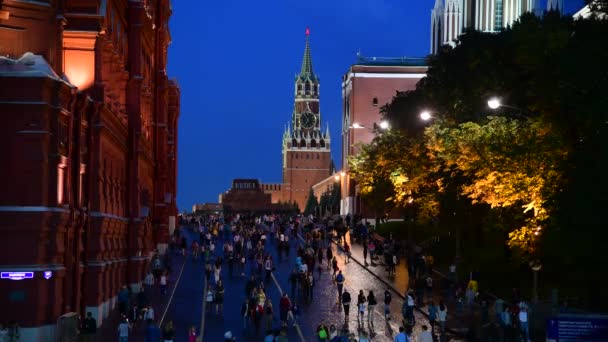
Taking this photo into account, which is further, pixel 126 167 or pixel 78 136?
pixel 126 167

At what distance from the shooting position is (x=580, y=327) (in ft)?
86.0

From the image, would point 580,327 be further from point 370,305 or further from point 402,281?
point 402,281

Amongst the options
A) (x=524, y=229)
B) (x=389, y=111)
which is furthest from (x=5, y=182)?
(x=389, y=111)

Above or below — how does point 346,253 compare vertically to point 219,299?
above

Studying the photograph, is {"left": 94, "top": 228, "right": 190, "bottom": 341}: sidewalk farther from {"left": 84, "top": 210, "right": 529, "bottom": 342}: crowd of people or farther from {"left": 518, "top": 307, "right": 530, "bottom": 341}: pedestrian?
{"left": 518, "top": 307, "right": 530, "bottom": 341}: pedestrian

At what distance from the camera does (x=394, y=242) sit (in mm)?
69188

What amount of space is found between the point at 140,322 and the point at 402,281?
721 inches

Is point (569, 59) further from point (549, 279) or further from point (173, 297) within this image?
point (173, 297)

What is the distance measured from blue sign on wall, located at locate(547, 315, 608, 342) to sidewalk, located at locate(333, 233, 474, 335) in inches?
547

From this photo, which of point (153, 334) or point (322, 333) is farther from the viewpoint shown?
point (322, 333)

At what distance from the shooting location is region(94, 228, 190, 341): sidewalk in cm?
3794

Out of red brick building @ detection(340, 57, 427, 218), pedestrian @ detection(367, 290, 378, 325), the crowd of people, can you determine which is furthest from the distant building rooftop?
pedestrian @ detection(367, 290, 378, 325)

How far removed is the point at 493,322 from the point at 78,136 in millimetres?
15956

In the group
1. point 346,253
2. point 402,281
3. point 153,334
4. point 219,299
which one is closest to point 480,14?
point 346,253
